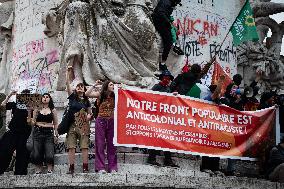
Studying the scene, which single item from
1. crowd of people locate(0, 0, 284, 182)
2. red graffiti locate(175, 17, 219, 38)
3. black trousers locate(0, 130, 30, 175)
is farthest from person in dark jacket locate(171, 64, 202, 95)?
red graffiti locate(175, 17, 219, 38)

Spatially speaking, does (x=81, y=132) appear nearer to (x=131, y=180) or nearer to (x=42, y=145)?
(x=42, y=145)

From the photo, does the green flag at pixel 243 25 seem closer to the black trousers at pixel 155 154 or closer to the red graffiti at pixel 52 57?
the black trousers at pixel 155 154

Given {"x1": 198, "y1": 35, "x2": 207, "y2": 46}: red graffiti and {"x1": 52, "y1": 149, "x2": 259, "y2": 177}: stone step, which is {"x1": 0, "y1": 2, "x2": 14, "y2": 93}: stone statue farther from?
{"x1": 52, "y1": 149, "x2": 259, "y2": 177}: stone step

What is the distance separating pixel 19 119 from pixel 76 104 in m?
1.03

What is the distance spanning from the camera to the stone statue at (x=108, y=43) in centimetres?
1391

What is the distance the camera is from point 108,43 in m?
14.0

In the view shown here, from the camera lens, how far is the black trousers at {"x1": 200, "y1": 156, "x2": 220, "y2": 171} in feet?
39.3

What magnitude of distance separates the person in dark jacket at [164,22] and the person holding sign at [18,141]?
3673 mm

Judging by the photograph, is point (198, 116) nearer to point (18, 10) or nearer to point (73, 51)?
point (73, 51)

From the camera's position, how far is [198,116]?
12.0 meters

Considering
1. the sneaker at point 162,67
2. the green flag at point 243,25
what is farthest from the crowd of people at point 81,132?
the green flag at point 243,25

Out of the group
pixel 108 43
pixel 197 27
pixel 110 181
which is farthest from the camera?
pixel 197 27

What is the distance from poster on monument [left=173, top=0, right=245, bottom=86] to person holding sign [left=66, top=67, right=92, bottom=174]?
5.30 m

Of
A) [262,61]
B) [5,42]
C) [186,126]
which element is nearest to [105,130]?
[186,126]
